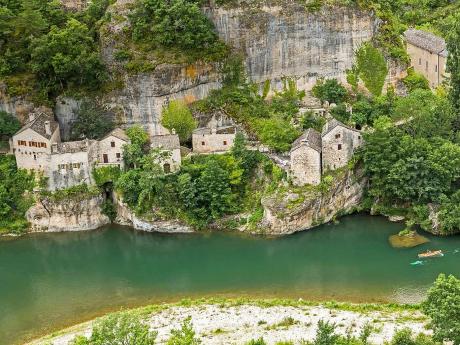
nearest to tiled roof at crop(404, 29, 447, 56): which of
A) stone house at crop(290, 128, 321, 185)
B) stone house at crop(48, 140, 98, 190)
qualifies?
stone house at crop(290, 128, 321, 185)

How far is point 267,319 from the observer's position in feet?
129

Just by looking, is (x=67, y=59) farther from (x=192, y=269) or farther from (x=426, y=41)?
(x=426, y=41)

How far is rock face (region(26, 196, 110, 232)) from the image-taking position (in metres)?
50.9

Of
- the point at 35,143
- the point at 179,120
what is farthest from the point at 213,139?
the point at 35,143

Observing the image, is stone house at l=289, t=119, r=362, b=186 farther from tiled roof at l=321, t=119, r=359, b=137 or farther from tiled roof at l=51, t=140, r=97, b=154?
tiled roof at l=51, t=140, r=97, b=154

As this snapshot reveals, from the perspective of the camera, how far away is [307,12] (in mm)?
55281

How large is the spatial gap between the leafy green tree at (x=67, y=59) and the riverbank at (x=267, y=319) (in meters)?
18.1

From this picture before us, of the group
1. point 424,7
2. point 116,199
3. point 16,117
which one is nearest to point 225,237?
point 116,199

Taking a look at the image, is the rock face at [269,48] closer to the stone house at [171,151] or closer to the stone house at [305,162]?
the stone house at [171,151]

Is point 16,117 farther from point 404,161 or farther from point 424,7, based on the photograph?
point 424,7

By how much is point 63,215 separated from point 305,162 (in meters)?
15.3

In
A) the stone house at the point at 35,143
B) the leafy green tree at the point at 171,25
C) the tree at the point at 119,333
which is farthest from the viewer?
the leafy green tree at the point at 171,25

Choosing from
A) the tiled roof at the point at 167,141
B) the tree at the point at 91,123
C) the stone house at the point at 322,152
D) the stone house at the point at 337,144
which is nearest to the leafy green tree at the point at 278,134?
the stone house at the point at 322,152

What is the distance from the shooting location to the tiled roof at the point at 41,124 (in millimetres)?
50875
